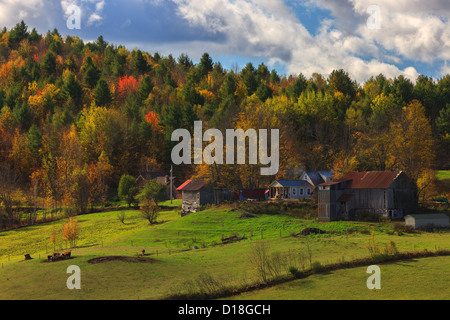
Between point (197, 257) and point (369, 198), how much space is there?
103 ft

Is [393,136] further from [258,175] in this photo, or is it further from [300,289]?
[300,289]

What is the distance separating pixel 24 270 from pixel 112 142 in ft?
240

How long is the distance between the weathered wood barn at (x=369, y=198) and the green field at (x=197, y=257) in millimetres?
4066

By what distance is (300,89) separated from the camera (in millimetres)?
125750

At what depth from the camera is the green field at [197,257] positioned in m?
32.8

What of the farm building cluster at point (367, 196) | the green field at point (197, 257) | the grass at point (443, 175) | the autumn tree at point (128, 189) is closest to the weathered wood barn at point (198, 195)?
the green field at point (197, 257)

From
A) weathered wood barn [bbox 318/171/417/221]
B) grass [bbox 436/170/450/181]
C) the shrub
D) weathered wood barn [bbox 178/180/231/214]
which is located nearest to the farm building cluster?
weathered wood barn [bbox 318/171/417/221]

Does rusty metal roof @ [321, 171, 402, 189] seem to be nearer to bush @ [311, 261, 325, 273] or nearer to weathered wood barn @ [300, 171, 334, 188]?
weathered wood barn @ [300, 171, 334, 188]

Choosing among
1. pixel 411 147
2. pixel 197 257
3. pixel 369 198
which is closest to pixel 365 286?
pixel 197 257

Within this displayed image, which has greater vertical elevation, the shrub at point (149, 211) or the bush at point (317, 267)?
the shrub at point (149, 211)

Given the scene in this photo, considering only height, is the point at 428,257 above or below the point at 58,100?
below

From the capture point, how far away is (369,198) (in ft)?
215

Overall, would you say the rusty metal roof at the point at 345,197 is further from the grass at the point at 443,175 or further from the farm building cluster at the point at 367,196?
the grass at the point at 443,175

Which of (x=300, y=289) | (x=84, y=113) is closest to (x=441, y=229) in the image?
(x=300, y=289)
